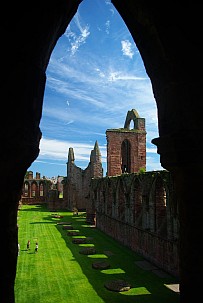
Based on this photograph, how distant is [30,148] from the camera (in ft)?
9.03

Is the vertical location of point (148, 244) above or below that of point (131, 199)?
below

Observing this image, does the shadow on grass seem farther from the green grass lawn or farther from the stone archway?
Answer: the stone archway

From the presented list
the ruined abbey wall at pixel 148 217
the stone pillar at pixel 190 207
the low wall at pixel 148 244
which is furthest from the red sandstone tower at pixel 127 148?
the stone pillar at pixel 190 207

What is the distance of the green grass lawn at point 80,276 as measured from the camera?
8.94 metres

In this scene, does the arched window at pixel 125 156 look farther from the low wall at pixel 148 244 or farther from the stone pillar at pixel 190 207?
the stone pillar at pixel 190 207

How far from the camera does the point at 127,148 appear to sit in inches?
1072

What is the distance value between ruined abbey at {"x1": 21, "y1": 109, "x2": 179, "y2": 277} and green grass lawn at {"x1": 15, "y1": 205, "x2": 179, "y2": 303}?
1.05m

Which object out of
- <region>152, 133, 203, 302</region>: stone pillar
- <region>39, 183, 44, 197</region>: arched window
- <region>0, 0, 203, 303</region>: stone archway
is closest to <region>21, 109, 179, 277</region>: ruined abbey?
<region>39, 183, 44, 197</region>: arched window

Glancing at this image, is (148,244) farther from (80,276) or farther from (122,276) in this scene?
(80,276)

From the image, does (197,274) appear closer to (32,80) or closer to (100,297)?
(32,80)

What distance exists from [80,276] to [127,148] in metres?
17.4

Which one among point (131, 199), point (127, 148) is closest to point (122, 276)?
point (131, 199)

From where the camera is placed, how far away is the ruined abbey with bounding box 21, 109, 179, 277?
473 inches

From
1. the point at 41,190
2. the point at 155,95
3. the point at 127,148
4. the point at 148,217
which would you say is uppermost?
the point at 127,148
